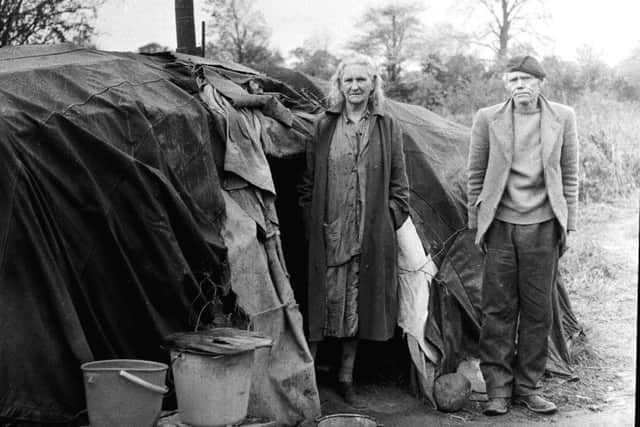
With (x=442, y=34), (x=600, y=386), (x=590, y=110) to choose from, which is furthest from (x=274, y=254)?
(x=442, y=34)

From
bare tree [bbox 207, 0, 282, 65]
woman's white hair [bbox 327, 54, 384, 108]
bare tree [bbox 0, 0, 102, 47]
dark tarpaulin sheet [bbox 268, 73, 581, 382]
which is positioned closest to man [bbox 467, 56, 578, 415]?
dark tarpaulin sheet [bbox 268, 73, 581, 382]

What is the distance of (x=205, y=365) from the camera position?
12.7 ft

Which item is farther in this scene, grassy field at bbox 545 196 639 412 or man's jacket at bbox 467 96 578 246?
grassy field at bbox 545 196 639 412

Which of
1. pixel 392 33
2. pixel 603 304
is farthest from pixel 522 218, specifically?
pixel 392 33

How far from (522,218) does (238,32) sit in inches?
360

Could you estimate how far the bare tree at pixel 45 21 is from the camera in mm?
12039

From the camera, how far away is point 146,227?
4.32 m

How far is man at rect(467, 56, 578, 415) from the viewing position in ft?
16.2

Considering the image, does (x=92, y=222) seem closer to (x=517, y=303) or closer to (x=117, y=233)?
(x=117, y=233)

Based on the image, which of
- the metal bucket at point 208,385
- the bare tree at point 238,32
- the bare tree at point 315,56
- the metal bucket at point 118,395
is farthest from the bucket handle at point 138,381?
the bare tree at point 315,56

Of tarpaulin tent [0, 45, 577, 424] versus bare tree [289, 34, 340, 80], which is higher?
bare tree [289, 34, 340, 80]

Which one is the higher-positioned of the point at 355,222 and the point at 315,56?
the point at 315,56

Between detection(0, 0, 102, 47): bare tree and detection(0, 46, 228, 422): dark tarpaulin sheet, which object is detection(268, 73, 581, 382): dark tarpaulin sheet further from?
detection(0, 0, 102, 47): bare tree

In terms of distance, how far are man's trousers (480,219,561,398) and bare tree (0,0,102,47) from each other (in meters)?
9.22
